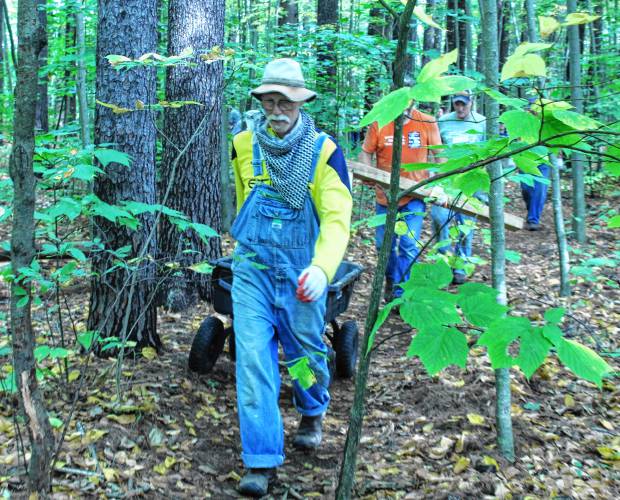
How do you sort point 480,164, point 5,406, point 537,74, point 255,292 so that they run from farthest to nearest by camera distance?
point 5,406
point 255,292
point 480,164
point 537,74

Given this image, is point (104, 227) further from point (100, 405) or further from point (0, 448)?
point (0, 448)

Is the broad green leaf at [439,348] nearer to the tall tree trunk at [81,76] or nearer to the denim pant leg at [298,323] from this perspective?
the denim pant leg at [298,323]

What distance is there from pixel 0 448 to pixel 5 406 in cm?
53

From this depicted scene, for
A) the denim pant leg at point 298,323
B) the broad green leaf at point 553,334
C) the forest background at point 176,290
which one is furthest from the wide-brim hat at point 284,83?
the broad green leaf at point 553,334

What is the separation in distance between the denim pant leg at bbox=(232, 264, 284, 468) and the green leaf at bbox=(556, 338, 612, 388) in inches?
71.0

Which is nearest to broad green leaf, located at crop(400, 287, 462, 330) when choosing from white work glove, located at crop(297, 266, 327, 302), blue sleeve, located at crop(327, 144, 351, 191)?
white work glove, located at crop(297, 266, 327, 302)

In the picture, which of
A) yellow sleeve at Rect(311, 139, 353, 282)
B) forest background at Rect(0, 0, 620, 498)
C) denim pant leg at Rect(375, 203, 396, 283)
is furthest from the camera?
denim pant leg at Rect(375, 203, 396, 283)

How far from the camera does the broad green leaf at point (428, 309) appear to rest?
198 centimetres

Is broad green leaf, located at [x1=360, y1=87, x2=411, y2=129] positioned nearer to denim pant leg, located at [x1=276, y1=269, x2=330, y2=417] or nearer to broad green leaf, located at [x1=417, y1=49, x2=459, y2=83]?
broad green leaf, located at [x1=417, y1=49, x2=459, y2=83]

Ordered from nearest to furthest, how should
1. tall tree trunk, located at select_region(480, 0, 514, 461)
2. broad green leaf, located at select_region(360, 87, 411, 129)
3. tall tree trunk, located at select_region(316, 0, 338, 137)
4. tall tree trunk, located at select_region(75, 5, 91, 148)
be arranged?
1. broad green leaf, located at select_region(360, 87, 411, 129)
2. tall tree trunk, located at select_region(480, 0, 514, 461)
3. tall tree trunk, located at select_region(75, 5, 91, 148)
4. tall tree trunk, located at select_region(316, 0, 338, 137)

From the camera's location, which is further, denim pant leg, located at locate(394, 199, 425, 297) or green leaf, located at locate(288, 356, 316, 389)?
denim pant leg, located at locate(394, 199, 425, 297)

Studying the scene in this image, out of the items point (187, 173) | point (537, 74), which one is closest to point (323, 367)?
point (537, 74)

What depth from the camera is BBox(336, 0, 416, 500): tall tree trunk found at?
222 centimetres

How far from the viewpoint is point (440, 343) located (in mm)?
1972
